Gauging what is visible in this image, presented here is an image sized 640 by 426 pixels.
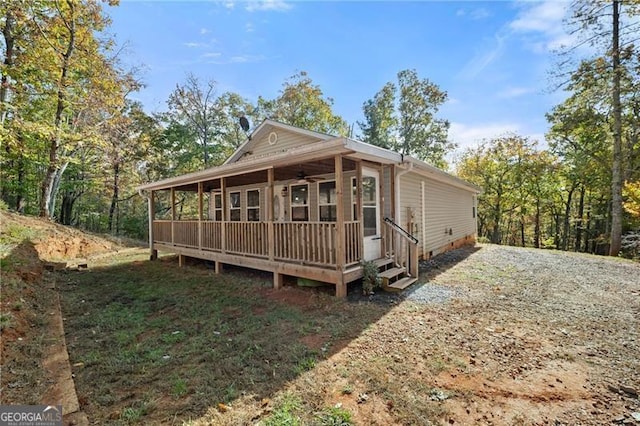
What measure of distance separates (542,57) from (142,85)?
20115mm

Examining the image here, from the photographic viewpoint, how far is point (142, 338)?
4.09 meters

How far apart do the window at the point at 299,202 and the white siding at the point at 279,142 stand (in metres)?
1.55

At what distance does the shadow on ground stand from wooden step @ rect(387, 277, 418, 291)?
226 mm

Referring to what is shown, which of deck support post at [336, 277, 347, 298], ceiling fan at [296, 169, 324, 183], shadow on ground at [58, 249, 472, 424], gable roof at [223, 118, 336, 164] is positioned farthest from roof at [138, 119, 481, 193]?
shadow on ground at [58, 249, 472, 424]

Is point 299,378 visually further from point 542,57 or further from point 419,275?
point 542,57

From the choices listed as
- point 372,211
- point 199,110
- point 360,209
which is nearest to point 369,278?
point 360,209

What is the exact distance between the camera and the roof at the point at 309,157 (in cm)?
485

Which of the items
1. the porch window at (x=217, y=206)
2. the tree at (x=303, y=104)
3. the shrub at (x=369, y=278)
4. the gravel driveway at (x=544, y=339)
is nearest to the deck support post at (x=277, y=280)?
the shrub at (x=369, y=278)

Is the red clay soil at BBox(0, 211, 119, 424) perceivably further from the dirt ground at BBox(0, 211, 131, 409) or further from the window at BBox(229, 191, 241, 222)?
the window at BBox(229, 191, 241, 222)

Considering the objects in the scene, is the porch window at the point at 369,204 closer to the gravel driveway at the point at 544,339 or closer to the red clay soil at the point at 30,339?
the gravel driveway at the point at 544,339

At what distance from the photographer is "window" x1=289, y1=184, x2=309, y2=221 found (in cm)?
875

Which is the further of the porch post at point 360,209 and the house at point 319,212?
the porch post at point 360,209

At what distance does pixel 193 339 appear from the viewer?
13.1ft

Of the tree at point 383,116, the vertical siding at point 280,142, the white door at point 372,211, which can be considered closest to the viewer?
the white door at point 372,211
